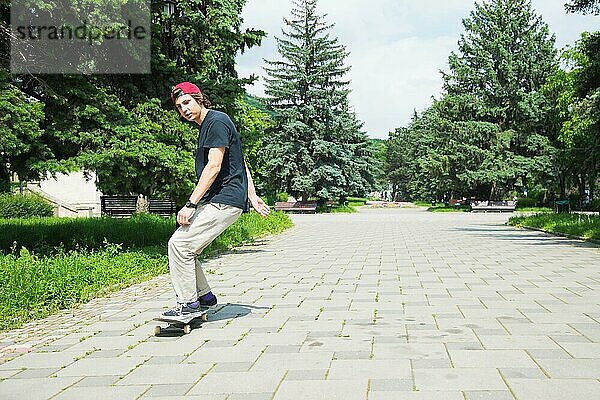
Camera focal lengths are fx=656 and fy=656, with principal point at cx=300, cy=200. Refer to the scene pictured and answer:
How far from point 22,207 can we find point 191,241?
21.5 meters

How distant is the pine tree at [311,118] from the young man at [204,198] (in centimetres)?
4116

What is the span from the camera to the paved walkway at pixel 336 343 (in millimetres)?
3986

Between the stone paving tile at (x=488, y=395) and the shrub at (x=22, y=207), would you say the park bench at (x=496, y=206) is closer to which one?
the shrub at (x=22, y=207)

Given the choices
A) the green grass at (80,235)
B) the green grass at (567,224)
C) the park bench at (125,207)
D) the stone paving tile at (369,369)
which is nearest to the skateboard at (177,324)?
the stone paving tile at (369,369)

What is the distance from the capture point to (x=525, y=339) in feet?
17.1

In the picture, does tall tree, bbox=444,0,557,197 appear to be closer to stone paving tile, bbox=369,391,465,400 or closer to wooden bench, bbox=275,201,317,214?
wooden bench, bbox=275,201,317,214

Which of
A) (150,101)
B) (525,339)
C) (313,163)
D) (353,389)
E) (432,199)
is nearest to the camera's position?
(353,389)

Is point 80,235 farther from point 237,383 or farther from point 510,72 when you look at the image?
point 510,72

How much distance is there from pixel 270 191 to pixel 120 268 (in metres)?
41.2

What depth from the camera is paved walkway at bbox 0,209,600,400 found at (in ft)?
13.1

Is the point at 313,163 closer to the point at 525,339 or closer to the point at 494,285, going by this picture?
the point at 494,285

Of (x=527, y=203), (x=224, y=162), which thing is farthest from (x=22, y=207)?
(x=527, y=203)

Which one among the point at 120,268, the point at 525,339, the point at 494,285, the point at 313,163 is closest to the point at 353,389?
the point at 525,339

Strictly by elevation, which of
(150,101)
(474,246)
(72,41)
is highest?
(72,41)
